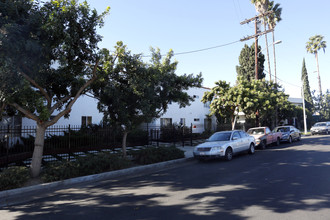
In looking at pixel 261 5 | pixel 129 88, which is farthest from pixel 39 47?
pixel 261 5

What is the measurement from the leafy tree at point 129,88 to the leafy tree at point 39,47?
3.66ft

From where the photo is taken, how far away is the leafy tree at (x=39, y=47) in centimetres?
588

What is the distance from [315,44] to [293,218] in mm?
54457

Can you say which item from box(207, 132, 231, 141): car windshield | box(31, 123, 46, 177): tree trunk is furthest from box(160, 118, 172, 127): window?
box(31, 123, 46, 177): tree trunk

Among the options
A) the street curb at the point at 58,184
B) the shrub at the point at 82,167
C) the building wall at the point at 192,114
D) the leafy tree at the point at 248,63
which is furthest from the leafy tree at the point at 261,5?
the shrub at the point at 82,167

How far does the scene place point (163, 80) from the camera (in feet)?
34.1

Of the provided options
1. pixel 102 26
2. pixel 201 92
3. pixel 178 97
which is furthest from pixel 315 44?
pixel 102 26

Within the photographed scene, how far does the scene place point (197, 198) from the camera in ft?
17.1

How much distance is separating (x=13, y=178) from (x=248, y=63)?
3255cm

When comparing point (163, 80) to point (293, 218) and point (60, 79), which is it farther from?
point (293, 218)

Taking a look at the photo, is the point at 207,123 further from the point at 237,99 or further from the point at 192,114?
the point at 237,99

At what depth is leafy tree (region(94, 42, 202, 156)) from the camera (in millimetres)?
8867

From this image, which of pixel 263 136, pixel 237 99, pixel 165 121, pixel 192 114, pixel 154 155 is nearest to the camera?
pixel 154 155

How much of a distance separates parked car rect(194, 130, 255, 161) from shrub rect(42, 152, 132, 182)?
3675 mm
